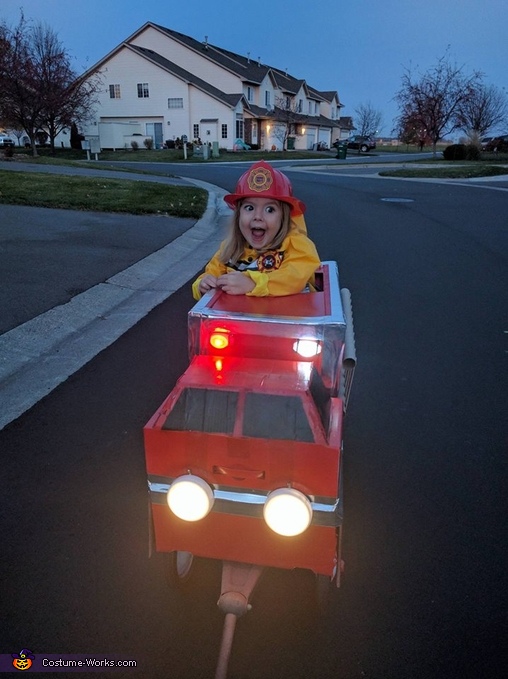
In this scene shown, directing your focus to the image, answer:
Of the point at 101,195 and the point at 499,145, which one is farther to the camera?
the point at 499,145

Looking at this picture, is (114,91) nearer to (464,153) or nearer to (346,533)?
(464,153)

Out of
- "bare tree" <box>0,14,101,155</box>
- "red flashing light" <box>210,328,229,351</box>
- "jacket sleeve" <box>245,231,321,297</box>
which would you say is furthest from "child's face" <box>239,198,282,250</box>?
"bare tree" <box>0,14,101,155</box>

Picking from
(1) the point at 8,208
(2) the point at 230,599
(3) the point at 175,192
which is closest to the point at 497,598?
(2) the point at 230,599

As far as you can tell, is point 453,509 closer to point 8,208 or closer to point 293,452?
point 293,452

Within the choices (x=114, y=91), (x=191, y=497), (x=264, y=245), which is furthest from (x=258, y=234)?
(x=114, y=91)

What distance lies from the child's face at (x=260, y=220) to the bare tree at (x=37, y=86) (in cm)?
3283

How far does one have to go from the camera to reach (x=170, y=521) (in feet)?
6.36

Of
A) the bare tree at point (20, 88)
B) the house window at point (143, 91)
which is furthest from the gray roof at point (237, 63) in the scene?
the bare tree at point (20, 88)

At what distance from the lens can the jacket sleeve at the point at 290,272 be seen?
8.40 ft

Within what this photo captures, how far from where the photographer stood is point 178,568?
2.11 metres

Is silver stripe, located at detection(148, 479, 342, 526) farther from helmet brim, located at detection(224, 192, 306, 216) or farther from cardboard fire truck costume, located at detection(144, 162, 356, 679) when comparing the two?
helmet brim, located at detection(224, 192, 306, 216)

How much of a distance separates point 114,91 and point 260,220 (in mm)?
51534

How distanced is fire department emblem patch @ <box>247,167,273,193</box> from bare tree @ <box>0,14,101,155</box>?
3291 cm

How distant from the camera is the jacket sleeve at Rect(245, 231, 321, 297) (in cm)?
256
